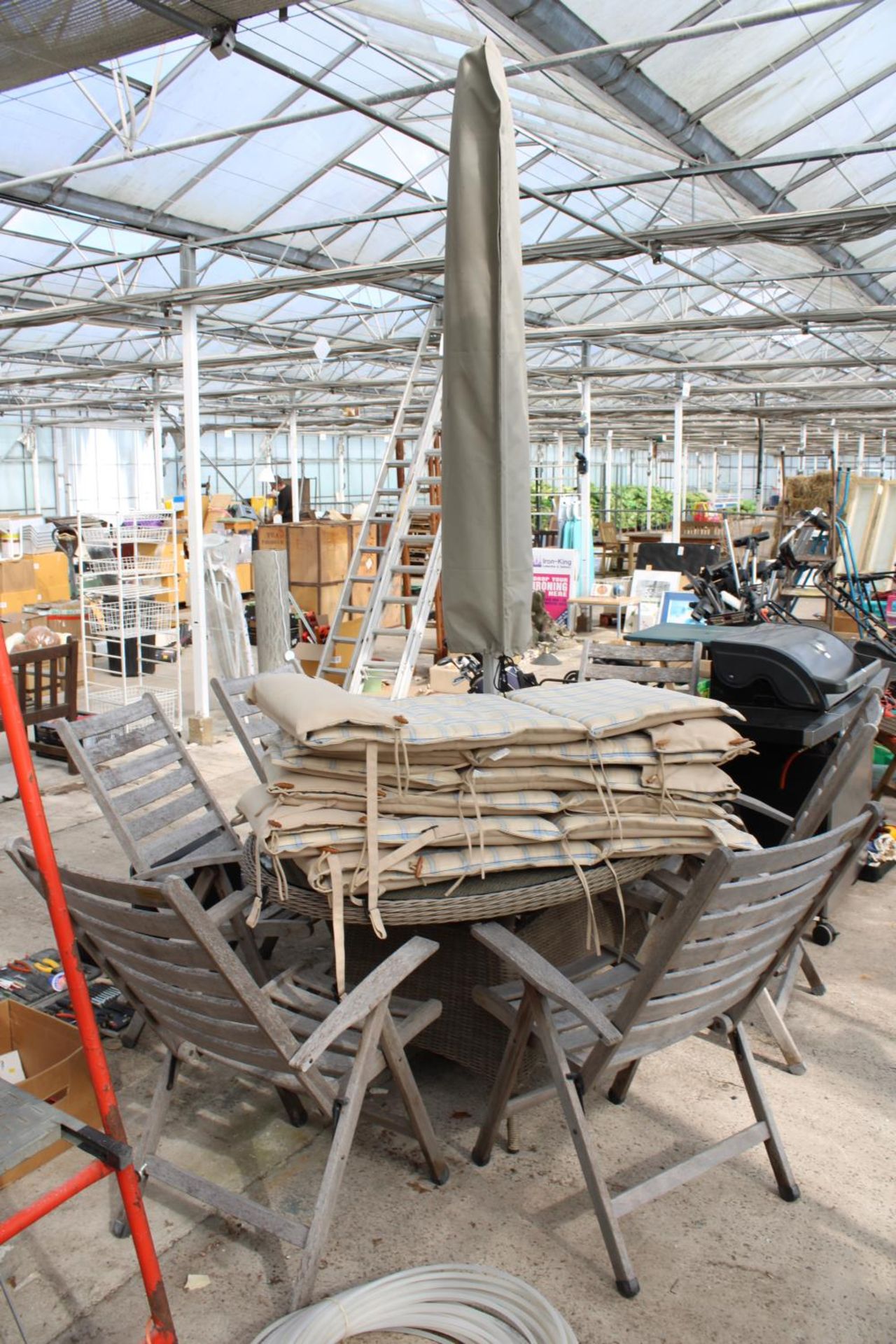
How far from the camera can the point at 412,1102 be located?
7.86ft

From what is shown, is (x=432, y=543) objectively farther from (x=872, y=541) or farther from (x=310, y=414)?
(x=310, y=414)

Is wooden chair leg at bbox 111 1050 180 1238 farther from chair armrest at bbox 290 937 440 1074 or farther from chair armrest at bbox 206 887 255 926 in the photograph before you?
chair armrest at bbox 290 937 440 1074

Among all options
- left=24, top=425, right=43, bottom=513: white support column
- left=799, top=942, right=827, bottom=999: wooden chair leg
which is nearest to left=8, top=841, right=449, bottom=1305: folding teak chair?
left=799, top=942, right=827, bottom=999: wooden chair leg

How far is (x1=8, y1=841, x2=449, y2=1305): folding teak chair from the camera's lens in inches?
78.7

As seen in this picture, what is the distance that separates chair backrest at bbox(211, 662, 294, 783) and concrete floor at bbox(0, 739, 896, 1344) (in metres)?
1.13

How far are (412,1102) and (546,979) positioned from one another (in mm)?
487

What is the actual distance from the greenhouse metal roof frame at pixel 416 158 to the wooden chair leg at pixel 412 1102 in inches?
102

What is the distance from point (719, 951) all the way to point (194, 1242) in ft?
4.49

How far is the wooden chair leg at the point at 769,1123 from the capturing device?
2445mm

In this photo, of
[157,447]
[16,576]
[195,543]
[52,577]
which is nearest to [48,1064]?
[195,543]

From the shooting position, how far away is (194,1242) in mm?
2301

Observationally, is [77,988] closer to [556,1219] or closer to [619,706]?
[556,1219]

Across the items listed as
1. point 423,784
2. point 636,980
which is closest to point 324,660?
point 423,784

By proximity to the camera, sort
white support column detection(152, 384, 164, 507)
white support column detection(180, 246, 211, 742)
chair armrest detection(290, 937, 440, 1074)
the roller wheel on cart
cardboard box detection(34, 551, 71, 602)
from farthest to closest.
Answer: white support column detection(152, 384, 164, 507) < cardboard box detection(34, 551, 71, 602) < white support column detection(180, 246, 211, 742) < the roller wheel on cart < chair armrest detection(290, 937, 440, 1074)
